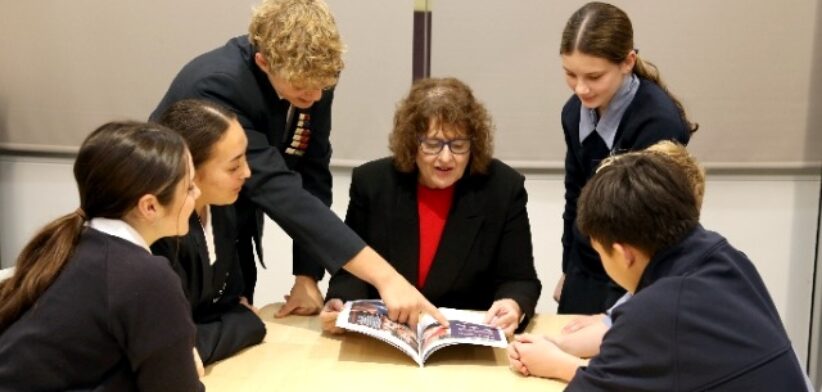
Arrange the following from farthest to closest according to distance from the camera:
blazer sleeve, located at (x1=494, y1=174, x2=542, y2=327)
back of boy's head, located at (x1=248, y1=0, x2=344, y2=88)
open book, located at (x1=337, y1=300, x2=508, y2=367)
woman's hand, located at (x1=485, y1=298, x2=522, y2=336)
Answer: blazer sleeve, located at (x1=494, y1=174, x2=542, y2=327), woman's hand, located at (x1=485, y1=298, x2=522, y2=336), back of boy's head, located at (x1=248, y1=0, x2=344, y2=88), open book, located at (x1=337, y1=300, x2=508, y2=367)

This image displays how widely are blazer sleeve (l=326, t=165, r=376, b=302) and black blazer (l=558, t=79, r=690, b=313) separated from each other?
57 cm

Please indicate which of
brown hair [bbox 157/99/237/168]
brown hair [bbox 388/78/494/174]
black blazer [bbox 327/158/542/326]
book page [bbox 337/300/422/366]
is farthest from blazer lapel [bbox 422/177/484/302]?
brown hair [bbox 157/99/237/168]

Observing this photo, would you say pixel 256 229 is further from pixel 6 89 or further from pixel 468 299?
pixel 6 89

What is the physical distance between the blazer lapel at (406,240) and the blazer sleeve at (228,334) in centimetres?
45

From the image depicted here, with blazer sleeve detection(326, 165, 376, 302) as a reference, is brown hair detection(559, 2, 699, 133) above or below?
above

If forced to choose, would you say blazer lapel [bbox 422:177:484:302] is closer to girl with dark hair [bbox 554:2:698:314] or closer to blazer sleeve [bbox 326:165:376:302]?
blazer sleeve [bbox 326:165:376:302]

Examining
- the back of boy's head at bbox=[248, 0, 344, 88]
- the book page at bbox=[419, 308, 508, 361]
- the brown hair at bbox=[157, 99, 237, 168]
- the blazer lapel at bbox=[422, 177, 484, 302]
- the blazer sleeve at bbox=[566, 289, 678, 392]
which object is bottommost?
the book page at bbox=[419, 308, 508, 361]

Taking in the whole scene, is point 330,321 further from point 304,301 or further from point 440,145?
point 440,145

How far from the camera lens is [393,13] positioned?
10.7ft

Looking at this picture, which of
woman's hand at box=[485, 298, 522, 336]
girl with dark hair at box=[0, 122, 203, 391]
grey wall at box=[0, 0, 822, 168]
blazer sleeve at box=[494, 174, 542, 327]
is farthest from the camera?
grey wall at box=[0, 0, 822, 168]

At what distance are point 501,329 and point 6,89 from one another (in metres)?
2.43

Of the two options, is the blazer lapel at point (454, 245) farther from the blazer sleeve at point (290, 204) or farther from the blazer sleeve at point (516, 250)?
the blazer sleeve at point (290, 204)

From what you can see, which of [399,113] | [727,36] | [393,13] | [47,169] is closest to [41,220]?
[47,169]

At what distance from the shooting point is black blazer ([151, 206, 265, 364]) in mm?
1822
